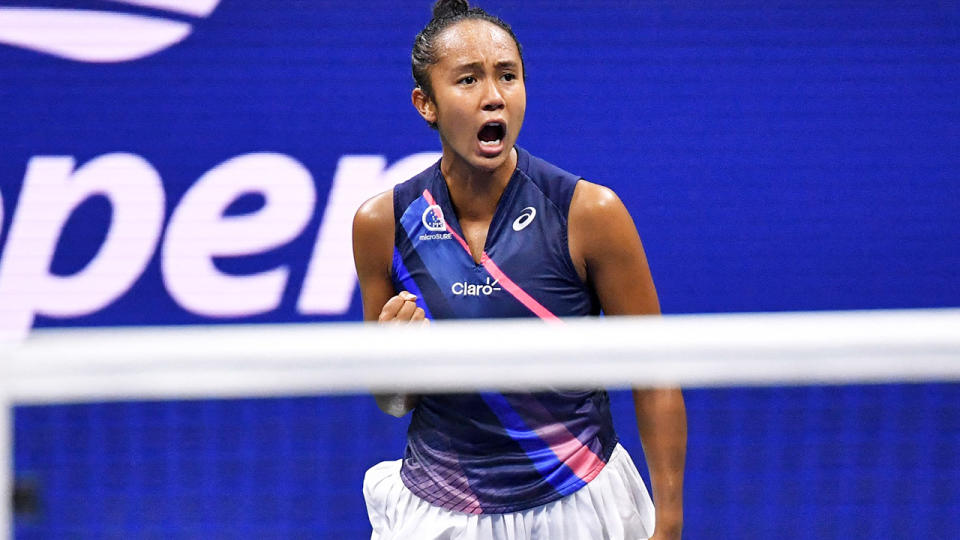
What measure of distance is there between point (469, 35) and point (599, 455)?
82 centimetres

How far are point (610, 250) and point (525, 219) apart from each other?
6.6 inches

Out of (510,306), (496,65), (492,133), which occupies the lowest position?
(510,306)

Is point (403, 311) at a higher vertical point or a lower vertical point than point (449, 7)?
lower

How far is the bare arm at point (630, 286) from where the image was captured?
239 centimetres

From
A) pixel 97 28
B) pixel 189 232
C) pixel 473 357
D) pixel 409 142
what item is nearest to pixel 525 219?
pixel 473 357

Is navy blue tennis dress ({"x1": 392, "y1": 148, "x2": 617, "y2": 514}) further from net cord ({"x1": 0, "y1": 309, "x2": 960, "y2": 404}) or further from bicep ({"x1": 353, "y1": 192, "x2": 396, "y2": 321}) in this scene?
net cord ({"x1": 0, "y1": 309, "x2": 960, "y2": 404})

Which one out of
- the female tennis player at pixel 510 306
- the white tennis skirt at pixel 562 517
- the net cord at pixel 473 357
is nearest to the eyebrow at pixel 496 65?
the female tennis player at pixel 510 306

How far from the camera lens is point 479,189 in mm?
2535

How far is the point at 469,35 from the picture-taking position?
8.35 feet

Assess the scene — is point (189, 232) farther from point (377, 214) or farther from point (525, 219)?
point (525, 219)

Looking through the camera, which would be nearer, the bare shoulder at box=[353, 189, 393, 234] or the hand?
the hand

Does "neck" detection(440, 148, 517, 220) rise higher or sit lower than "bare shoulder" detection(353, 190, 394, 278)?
higher

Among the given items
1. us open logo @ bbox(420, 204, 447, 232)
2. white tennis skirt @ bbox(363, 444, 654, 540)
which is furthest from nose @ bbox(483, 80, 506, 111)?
white tennis skirt @ bbox(363, 444, 654, 540)

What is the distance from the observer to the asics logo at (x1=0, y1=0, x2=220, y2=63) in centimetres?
535
